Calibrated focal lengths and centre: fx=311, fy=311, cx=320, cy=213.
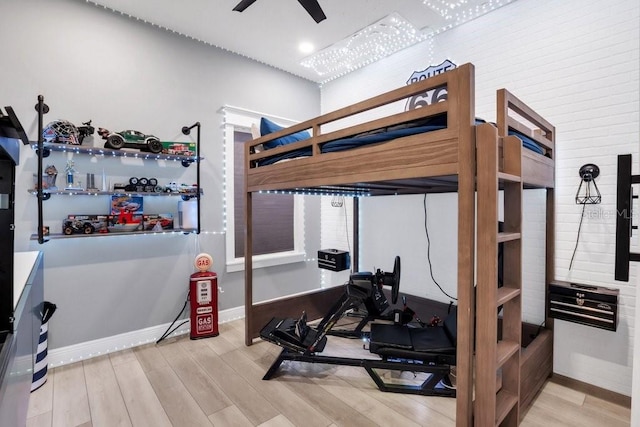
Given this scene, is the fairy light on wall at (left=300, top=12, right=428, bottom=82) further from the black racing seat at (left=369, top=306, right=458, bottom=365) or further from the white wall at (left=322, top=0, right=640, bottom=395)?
the black racing seat at (left=369, top=306, right=458, bottom=365)

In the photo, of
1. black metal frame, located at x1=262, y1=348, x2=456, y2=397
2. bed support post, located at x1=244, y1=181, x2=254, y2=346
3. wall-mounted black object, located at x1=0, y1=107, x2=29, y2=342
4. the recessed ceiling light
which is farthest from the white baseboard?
the recessed ceiling light

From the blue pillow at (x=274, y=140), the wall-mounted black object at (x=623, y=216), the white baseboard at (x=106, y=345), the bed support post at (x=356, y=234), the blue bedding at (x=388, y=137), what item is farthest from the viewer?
the bed support post at (x=356, y=234)

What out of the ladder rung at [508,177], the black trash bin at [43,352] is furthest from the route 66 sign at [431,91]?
the black trash bin at [43,352]

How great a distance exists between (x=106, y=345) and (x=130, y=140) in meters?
1.66

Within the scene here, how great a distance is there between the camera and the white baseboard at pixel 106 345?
2.30 meters

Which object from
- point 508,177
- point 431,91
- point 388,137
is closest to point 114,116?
point 388,137

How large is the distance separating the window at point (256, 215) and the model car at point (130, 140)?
72 cm

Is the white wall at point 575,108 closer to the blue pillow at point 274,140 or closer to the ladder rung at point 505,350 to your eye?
the ladder rung at point 505,350

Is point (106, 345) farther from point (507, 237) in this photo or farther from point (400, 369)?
point (507, 237)

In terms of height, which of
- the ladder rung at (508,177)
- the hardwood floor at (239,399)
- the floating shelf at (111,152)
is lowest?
the hardwood floor at (239,399)

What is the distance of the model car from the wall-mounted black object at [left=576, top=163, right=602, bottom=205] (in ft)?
10.3

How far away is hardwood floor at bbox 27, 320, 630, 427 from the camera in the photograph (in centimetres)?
172

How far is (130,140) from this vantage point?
2.51m

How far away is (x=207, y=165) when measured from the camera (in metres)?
3.05
